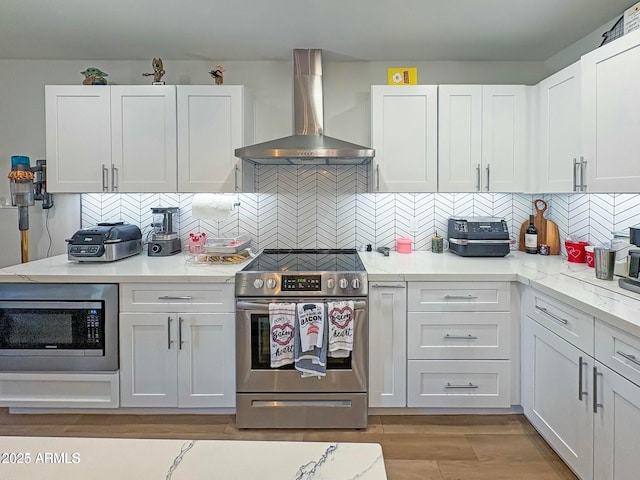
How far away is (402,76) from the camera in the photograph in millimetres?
2984

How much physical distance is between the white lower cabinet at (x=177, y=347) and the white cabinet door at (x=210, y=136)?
808 mm

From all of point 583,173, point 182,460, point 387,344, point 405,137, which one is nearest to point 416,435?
point 387,344

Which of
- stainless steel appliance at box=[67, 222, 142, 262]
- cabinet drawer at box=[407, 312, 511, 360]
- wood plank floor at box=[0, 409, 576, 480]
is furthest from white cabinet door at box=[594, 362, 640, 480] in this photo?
stainless steel appliance at box=[67, 222, 142, 262]

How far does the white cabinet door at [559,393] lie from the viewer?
1821 millimetres

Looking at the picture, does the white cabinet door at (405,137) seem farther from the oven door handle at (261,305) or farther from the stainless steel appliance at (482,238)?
the oven door handle at (261,305)

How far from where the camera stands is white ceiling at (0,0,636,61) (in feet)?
7.69

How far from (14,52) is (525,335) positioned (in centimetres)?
395

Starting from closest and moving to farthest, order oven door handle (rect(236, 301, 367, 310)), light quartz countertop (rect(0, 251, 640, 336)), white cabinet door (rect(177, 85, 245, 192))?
light quartz countertop (rect(0, 251, 640, 336))
oven door handle (rect(236, 301, 367, 310))
white cabinet door (rect(177, 85, 245, 192))

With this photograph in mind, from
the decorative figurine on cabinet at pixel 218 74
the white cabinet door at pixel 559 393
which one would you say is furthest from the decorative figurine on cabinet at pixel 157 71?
the white cabinet door at pixel 559 393

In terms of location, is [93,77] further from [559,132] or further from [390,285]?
[559,132]

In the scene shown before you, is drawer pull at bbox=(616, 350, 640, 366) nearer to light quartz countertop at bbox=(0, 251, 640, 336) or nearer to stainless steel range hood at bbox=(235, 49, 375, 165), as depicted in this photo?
light quartz countertop at bbox=(0, 251, 640, 336)

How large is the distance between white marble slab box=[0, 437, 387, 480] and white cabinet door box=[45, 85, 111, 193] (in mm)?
2537

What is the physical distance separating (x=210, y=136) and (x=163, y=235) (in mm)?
802

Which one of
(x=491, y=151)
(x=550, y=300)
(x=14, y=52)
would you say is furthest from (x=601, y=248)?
(x=14, y=52)
